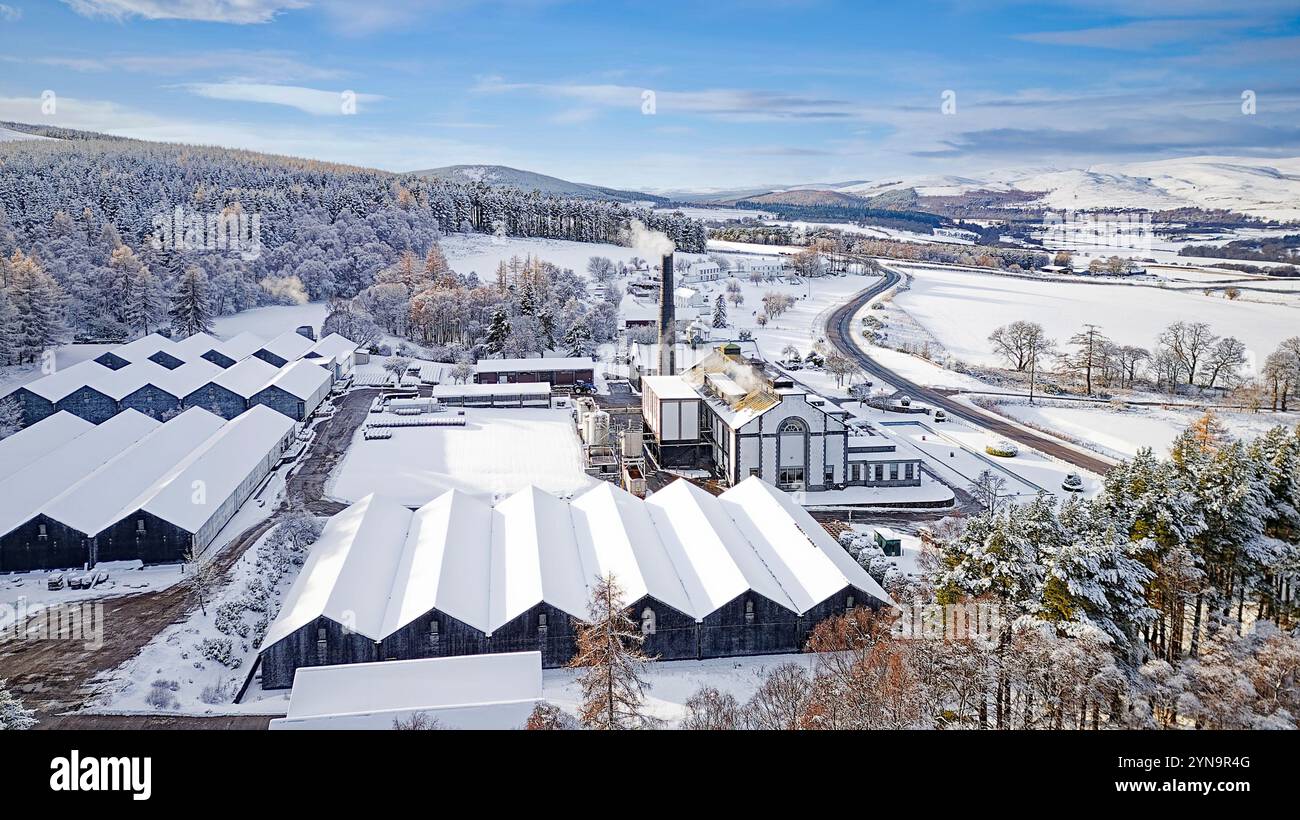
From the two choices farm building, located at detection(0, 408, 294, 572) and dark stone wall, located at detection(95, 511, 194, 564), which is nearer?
farm building, located at detection(0, 408, 294, 572)

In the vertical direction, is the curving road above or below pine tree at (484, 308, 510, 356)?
below

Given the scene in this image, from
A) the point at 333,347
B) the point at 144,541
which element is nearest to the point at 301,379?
the point at 333,347

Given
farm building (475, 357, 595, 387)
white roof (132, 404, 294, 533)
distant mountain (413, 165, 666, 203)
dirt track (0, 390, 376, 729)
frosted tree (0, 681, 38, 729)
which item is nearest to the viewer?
frosted tree (0, 681, 38, 729)

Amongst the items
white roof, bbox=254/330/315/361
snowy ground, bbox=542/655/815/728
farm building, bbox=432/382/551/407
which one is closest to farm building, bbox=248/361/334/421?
white roof, bbox=254/330/315/361

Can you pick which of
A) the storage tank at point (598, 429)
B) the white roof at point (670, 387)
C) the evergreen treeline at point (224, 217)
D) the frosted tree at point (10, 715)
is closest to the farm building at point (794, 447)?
the white roof at point (670, 387)

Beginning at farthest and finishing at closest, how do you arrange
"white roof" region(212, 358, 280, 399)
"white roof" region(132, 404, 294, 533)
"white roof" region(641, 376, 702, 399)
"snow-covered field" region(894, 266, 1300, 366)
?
"snow-covered field" region(894, 266, 1300, 366), "white roof" region(212, 358, 280, 399), "white roof" region(641, 376, 702, 399), "white roof" region(132, 404, 294, 533)

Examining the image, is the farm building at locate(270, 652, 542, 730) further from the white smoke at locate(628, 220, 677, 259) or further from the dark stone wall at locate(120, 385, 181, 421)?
the white smoke at locate(628, 220, 677, 259)

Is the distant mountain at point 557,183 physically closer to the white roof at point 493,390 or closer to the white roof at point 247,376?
the white roof at point 493,390
